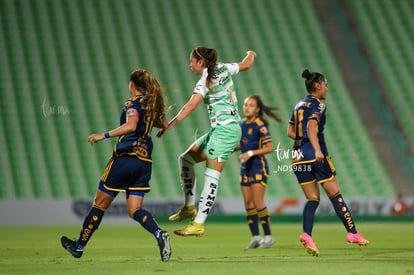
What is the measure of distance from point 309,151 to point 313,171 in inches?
9.5

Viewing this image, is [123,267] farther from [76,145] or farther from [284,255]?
[76,145]

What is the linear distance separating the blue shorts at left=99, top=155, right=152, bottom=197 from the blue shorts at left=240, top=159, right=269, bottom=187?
3500mm

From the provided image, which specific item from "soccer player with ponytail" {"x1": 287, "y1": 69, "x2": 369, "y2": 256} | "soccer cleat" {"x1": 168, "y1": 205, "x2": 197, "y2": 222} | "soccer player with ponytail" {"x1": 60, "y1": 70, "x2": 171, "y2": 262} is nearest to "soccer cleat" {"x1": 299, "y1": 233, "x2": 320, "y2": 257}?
"soccer player with ponytail" {"x1": 287, "y1": 69, "x2": 369, "y2": 256}

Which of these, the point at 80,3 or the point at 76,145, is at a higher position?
the point at 80,3

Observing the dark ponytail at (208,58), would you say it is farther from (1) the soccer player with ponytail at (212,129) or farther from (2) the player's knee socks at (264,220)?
(2) the player's knee socks at (264,220)

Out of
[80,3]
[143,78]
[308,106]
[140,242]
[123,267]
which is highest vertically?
[80,3]

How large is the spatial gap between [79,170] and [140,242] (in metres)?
8.78

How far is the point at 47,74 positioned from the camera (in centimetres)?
2330

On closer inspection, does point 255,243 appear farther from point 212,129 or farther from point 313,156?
point 212,129

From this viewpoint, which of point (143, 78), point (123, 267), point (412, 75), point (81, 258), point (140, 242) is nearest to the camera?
point (123, 267)

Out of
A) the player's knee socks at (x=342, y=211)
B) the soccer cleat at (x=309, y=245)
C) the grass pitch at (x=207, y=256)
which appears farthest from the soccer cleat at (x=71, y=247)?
the player's knee socks at (x=342, y=211)

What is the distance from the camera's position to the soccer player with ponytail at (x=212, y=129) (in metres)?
9.12

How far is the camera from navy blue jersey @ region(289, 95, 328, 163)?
32.3 feet

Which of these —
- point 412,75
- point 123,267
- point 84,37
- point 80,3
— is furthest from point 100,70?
point 123,267
